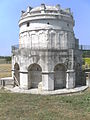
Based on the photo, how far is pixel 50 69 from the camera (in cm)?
2498

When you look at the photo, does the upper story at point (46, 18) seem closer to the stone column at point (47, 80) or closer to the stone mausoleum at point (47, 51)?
the stone mausoleum at point (47, 51)

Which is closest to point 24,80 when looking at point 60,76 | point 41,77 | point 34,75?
point 34,75

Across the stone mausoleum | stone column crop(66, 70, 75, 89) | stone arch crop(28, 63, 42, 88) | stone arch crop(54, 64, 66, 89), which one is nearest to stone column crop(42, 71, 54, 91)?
the stone mausoleum

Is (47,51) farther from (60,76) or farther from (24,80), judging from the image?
(24,80)

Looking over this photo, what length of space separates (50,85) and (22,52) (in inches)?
222

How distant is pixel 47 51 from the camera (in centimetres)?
2481

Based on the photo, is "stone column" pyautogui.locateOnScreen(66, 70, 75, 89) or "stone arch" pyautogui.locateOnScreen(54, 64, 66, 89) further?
"stone arch" pyautogui.locateOnScreen(54, 64, 66, 89)

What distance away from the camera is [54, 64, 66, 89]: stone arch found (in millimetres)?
26328

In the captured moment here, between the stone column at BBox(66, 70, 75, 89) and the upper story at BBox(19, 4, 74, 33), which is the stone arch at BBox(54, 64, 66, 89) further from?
the upper story at BBox(19, 4, 74, 33)

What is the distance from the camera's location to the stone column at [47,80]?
2477 centimetres

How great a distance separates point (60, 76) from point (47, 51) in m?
4.06

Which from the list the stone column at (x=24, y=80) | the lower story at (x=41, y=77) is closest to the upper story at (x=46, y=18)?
the lower story at (x=41, y=77)

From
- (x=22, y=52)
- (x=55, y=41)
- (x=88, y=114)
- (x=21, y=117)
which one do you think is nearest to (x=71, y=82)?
(x=55, y=41)

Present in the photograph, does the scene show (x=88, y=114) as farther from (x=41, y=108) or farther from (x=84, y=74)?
(x=84, y=74)
